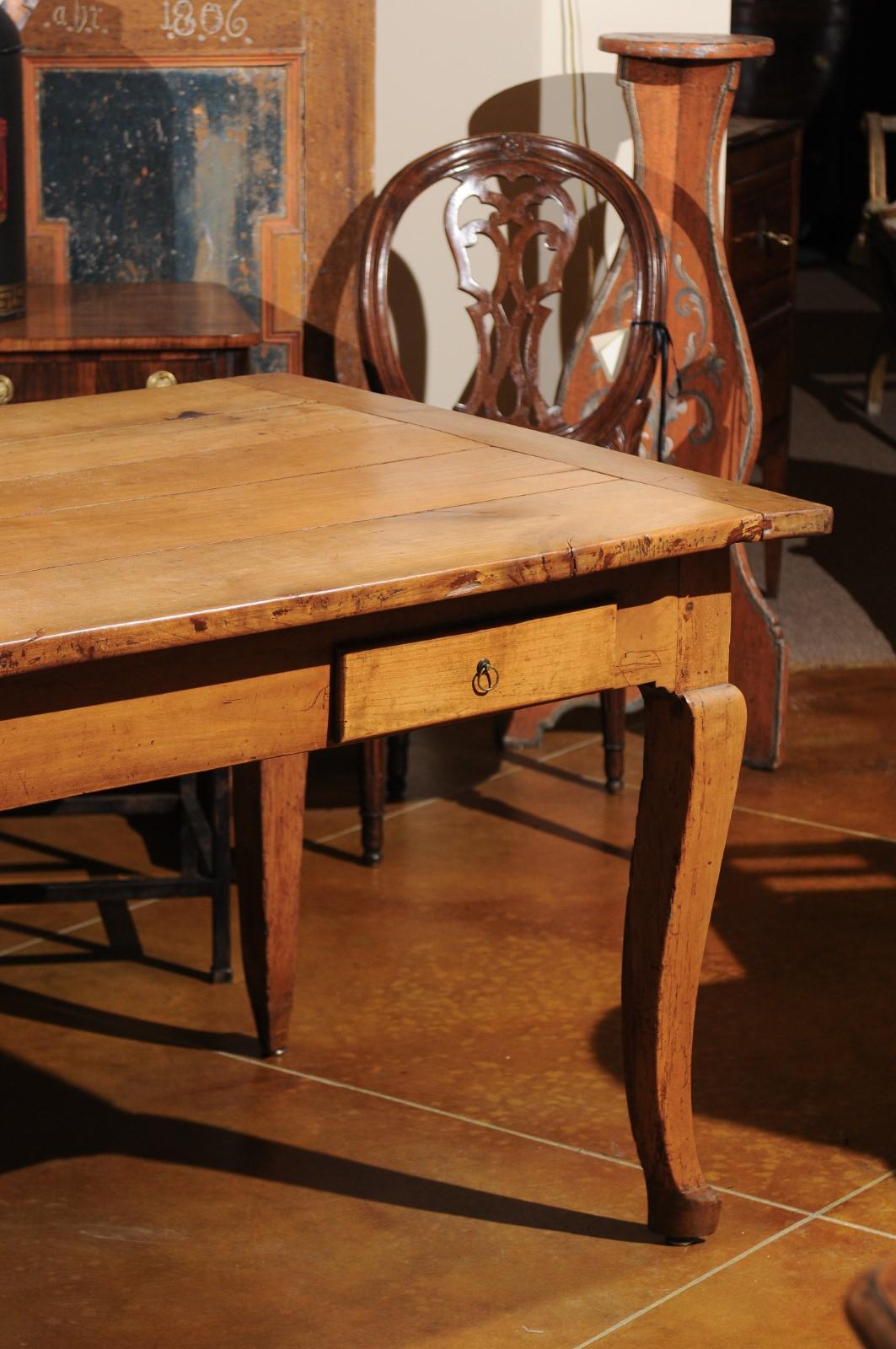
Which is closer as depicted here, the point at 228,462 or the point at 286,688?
the point at 286,688

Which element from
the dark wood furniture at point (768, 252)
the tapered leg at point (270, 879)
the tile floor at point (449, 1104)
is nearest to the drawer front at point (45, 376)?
the tapered leg at point (270, 879)

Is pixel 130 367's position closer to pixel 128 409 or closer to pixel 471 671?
pixel 128 409

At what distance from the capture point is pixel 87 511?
1811 mm

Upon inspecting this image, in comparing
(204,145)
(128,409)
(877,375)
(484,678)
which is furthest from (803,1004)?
(877,375)

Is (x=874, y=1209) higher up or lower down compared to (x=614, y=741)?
lower down

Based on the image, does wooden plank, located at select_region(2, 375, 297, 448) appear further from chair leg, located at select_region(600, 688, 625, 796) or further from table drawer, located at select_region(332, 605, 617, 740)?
chair leg, located at select_region(600, 688, 625, 796)

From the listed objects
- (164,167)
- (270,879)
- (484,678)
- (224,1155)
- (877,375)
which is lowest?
(224,1155)

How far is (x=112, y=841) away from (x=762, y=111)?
684cm

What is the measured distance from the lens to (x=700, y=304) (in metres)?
3.54

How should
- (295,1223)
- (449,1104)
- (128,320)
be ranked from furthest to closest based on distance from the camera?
(128,320)
(449,1104)
(295,1223)

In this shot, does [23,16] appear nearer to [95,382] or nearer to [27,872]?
[95,382]

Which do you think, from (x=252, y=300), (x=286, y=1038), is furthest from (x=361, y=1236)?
(x=252, y=300)

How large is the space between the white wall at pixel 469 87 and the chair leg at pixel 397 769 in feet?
2.20

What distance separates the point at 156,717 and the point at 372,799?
4.99 feet
